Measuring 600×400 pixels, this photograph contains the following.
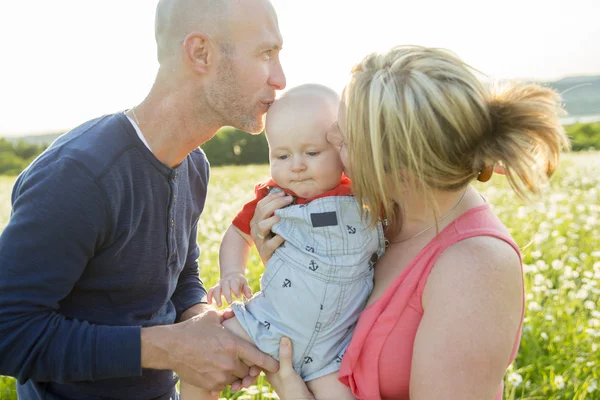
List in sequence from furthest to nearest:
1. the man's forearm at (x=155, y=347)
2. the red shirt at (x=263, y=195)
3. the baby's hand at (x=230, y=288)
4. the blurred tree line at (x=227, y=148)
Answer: the blurred tree line at (x=227, y=148) → the baby's hand at (x=230, y=288) → the red shirt at (x=263, y=195) → the man's forearm at (x=155, y=347)

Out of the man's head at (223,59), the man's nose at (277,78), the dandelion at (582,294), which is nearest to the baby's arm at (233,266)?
the man's head at (223,59)

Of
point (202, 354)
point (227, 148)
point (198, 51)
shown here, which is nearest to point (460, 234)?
point (202, 354)

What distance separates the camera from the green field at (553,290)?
13.8 feet

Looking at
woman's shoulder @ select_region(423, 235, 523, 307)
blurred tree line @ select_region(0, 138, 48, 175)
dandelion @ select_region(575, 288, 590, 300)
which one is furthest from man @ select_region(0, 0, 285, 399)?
blurred tree line @ select_region(0, 138, 48, 175)

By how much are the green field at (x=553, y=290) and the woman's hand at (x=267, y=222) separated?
3.51ft

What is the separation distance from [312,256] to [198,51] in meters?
1.21

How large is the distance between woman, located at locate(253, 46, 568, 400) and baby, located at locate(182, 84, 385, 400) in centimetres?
15

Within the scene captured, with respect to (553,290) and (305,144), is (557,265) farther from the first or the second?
(305,144)

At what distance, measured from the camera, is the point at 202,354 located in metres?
2.92

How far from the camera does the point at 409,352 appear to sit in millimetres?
2596

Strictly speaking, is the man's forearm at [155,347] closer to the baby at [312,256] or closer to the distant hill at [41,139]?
the baby at [312,256]

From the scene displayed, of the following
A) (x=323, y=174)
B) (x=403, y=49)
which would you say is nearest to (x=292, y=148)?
(x=323, y=174)

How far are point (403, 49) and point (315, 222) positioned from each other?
2.68ft

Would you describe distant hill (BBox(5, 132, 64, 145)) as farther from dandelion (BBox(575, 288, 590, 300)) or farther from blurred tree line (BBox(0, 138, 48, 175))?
dandelion (BBox(575, 288, 590, 300))
